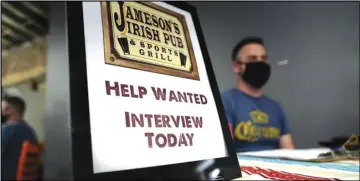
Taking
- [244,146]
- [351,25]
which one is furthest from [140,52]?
[351,25]

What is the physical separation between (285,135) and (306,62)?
0.29 metres

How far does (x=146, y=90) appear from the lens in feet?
1.65

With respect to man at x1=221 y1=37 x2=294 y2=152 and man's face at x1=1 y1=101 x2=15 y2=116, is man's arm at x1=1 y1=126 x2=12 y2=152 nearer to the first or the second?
man's face at x1=1 y1=101 x2=15 y2=116

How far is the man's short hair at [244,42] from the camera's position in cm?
84

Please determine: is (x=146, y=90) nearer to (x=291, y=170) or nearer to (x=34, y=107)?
(x=291, y=170)

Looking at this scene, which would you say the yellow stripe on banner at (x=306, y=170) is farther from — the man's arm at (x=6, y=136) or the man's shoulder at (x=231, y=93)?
the man's arm at (x=6, y=136)

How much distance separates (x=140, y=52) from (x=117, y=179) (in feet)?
0.71

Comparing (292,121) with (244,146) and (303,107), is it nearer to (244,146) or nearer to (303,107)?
(303,107)

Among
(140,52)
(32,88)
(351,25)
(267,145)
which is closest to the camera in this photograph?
(140,52)

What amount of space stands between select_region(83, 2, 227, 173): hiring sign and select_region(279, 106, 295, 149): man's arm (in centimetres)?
45

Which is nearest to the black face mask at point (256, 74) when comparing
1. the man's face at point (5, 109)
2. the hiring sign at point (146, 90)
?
the hiring sign at point (146, 90)

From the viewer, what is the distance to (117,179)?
0.42m

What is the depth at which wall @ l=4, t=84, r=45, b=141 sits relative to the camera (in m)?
1.56

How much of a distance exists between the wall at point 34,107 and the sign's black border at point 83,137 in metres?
1.12
